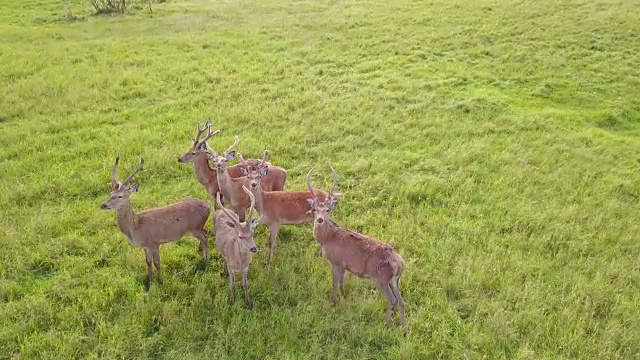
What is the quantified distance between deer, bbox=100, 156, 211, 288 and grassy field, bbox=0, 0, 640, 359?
1.49 ft

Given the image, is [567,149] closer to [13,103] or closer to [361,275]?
[361,275]

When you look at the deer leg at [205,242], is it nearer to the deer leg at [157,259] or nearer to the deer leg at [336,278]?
the deer leg at [157,259]

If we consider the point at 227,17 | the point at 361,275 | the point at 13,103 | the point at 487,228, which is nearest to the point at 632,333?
the point at 487,228

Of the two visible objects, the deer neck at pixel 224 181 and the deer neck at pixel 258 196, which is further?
the deer neck at pixel 224 181

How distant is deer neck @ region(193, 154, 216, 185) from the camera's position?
961 centimetres

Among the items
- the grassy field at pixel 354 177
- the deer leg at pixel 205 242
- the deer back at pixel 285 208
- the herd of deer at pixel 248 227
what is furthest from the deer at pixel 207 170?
the deer leg at pixel 205 242

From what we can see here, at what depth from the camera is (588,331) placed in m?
7.29

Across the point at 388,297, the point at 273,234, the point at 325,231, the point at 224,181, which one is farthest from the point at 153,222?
the point at 388,297

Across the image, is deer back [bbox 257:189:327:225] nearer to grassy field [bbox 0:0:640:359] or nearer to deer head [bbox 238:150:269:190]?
deer head [bbox 238:150:269:190]

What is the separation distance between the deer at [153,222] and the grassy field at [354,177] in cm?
45

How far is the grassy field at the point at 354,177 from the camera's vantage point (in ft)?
23.5

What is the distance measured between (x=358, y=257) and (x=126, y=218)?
323cm

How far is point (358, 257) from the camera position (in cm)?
747

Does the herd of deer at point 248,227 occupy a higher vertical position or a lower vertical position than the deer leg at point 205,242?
higher
